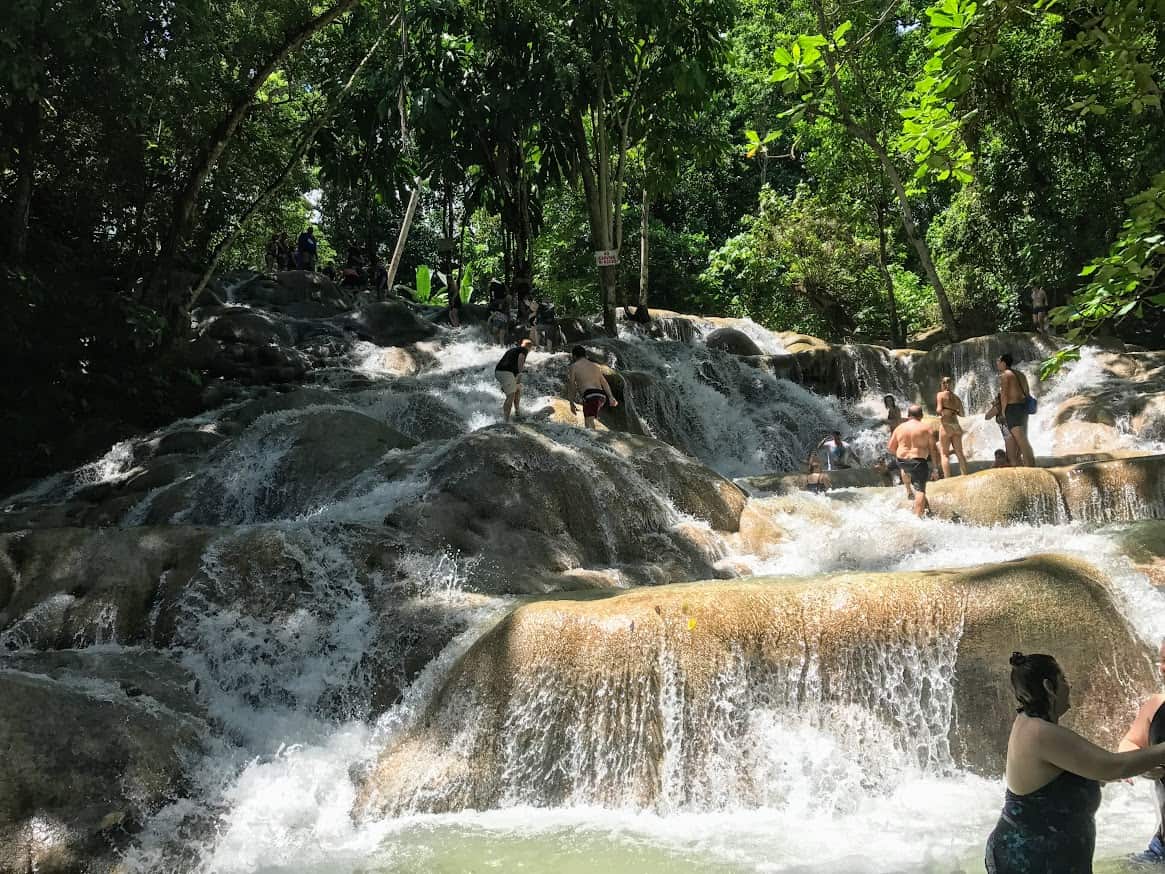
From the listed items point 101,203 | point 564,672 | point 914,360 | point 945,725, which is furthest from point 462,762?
point 914,360

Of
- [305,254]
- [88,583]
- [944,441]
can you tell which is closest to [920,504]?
[944,441]

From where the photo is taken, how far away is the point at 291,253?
27188 millimetres

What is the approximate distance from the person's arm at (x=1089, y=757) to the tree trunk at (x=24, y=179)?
44.3 feet

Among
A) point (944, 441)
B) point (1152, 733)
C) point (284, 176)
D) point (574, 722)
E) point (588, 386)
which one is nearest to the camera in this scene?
point (1152, 733)

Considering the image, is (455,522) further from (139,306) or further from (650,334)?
(650,334)

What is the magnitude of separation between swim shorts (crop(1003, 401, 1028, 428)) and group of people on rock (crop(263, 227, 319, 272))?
1921 centimetres

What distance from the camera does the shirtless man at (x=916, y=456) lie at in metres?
10.9

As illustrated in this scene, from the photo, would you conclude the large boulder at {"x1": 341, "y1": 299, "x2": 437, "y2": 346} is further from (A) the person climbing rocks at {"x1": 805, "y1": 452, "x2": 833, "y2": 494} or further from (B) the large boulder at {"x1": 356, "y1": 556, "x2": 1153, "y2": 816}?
(B) the large boulder at {"x1": 356, "y1": 556, "x2": 1153, "y2": 816}

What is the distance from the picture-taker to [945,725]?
19.7 feet

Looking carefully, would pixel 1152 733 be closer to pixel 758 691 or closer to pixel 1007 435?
pixel 758 691

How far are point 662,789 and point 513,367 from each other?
25.5ft

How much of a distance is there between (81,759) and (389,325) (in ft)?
51.4

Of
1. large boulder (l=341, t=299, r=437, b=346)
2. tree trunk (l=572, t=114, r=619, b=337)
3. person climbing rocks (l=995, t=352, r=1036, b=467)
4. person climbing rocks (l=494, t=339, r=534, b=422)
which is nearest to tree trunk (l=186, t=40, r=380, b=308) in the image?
tree trunk (l=572, t=114, r=619, b=337)

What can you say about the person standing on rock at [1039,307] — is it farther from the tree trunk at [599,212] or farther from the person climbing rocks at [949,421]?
the tree trunk at [599,212]
